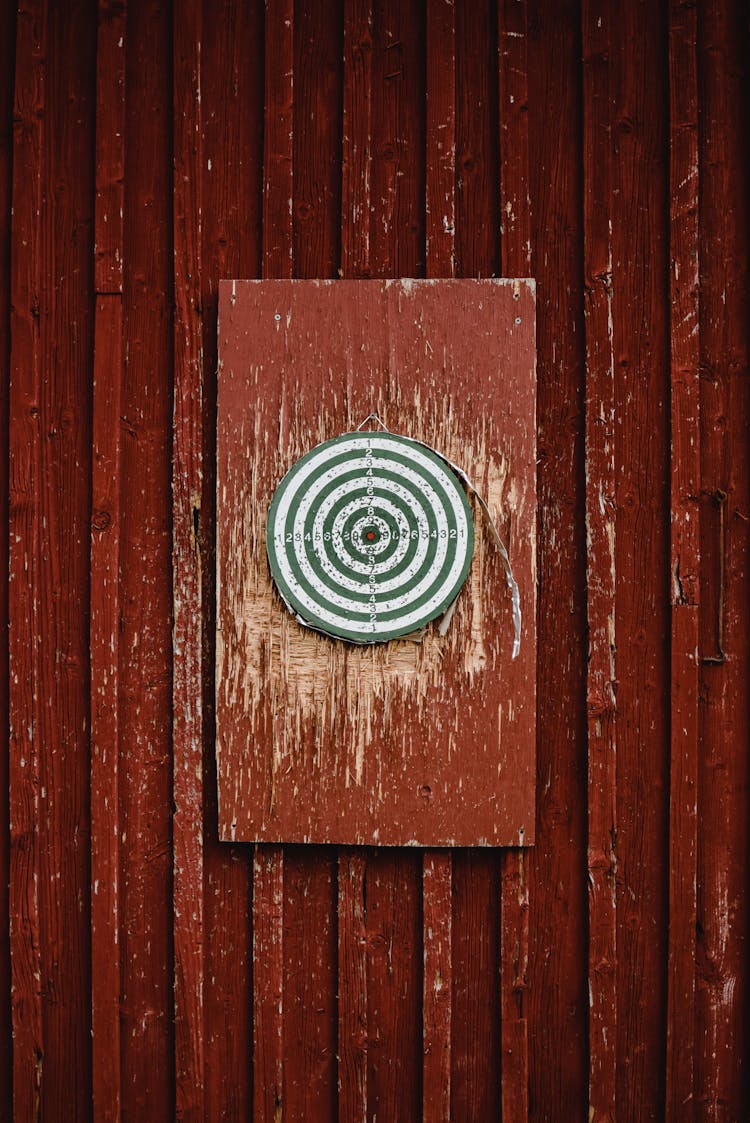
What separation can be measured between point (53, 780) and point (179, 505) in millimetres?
692

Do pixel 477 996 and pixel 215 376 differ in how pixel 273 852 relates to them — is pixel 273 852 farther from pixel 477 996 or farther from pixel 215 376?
pixel 215 376

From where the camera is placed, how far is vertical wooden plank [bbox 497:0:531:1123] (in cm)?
176

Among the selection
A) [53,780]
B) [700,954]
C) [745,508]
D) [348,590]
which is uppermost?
[745,508]

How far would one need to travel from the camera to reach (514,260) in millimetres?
1790

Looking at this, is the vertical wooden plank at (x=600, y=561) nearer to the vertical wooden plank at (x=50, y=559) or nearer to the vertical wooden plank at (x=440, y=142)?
the vertical wooden plank at (x=440, y=142)

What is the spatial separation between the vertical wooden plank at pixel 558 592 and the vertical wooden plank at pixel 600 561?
2 centimetres

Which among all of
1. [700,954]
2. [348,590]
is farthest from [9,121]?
[700,954]

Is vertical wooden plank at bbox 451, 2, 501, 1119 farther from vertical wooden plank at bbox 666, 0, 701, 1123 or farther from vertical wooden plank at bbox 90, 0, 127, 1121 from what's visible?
vertical wooden plank at bbox 90, 0, 127, 1121

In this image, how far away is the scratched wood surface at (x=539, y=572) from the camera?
5.85 ft

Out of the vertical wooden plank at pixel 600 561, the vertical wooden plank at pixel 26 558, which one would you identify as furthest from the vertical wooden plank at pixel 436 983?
the vertical wooden plank at pixel 26 558

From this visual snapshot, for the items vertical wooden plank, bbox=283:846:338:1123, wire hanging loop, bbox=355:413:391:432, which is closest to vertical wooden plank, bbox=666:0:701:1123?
wire hanging loop, bbox=355:413:391:432

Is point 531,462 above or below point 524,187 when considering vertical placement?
below

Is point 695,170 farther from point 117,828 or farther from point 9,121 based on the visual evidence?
point 117,828

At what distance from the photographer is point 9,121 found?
187cm
